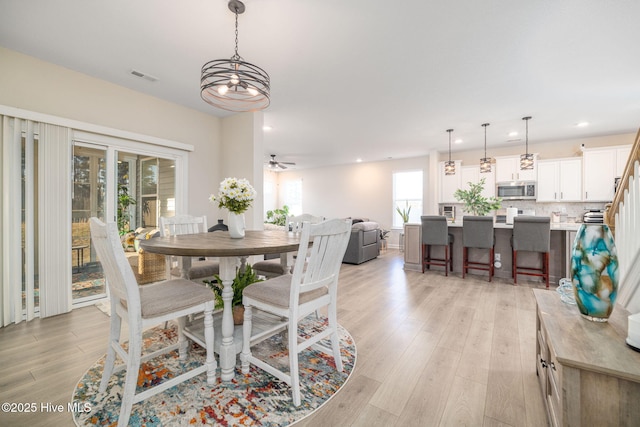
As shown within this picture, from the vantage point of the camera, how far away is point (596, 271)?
1244 millimetres

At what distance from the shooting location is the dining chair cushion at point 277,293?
5.27 feet

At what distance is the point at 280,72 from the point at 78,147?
8.14 feet

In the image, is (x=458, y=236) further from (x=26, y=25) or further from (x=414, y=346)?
(x=26, y=25)

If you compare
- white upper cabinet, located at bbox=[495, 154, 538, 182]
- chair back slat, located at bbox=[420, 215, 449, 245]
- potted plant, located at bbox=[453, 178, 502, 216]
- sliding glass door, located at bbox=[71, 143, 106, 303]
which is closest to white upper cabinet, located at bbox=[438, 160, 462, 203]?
white upper cabinet, located at bbox=[495, 154, 538, 182]

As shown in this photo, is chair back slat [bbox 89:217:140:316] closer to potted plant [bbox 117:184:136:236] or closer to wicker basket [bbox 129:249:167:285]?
potted plant [bbox 117:184:136:236]

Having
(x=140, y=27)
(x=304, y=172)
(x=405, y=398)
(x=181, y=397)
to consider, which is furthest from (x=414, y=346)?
(x=304, y=172)

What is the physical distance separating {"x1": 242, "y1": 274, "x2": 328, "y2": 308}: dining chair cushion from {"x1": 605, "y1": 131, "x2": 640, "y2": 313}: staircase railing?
171 cm

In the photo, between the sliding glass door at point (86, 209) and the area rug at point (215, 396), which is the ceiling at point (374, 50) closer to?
the sliding glass door at point (86, 209)

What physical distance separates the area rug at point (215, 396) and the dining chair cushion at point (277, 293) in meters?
0.54

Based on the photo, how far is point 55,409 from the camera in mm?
1499

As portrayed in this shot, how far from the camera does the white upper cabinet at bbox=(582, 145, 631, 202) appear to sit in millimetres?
5008

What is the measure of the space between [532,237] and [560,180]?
268 cm

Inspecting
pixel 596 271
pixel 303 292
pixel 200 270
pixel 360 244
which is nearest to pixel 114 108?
pixel 200 270

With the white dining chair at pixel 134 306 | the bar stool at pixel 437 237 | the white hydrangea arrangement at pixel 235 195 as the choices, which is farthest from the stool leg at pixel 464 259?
the white dining chair at pixel 134 306
